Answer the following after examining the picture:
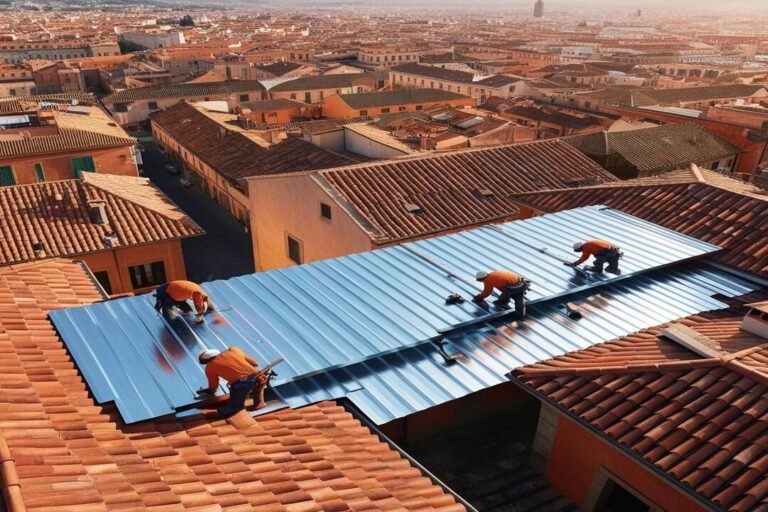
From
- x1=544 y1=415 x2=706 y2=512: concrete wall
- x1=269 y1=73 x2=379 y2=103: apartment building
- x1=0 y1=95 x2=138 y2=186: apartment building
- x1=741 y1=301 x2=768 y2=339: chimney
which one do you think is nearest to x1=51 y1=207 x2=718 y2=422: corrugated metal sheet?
x1=544 y1=415 x2=706 y2=512: concrete wall

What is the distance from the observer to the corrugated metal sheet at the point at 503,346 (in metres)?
8.70

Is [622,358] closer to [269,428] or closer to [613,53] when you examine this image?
A: [269,428]

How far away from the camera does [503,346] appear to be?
32.6 ft

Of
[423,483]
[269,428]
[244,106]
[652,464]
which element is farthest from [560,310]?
[244,106]

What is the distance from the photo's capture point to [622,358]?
349 inches

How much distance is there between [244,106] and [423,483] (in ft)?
163

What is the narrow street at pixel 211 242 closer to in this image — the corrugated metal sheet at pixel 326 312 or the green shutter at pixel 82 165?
the green shutter at pixel 82 165

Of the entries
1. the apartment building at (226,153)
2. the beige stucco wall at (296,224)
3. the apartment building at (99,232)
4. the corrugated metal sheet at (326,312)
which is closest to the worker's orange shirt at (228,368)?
the corrugated metal sheet at (326,312)

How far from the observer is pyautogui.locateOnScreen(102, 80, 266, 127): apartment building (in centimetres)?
5688

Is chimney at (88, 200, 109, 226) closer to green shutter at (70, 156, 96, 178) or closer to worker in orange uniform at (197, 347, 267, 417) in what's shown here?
green shutter at (70, 156, 96, 178)

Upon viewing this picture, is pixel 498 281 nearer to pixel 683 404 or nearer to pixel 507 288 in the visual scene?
pixel 507 288

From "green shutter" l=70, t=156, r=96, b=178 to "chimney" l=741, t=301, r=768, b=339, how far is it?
30861mm

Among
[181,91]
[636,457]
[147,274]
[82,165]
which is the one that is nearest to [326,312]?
[636,457]

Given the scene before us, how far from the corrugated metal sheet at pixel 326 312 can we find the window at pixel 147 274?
11.2 metres
